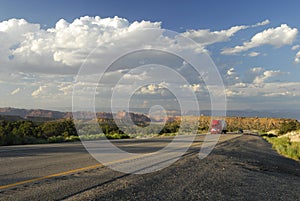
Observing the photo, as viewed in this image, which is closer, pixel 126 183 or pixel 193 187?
Result: pixel 126 183

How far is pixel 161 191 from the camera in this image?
22.7ft

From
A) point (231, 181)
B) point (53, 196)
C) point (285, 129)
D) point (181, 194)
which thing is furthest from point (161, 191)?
point (285, 129)

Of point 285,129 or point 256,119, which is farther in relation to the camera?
point 256,119

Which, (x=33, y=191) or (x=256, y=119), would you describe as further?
(x=256, y=119)

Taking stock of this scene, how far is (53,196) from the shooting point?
19.8 ft

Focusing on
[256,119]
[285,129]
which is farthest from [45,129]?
[256,119]

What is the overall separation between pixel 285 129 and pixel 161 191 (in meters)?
71.9

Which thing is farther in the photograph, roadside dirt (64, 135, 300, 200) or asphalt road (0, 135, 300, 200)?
roadside dirt (64, 135, 300, 200)

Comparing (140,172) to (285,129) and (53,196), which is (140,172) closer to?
(53,196)

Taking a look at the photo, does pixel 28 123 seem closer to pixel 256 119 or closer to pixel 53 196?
pixel 53 196

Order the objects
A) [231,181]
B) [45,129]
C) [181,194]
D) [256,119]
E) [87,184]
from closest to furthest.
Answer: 1. [181,194]
2. [87,184]
3. [231,181]
4. [45,129]
5. [256,119]

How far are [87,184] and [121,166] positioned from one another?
294cm

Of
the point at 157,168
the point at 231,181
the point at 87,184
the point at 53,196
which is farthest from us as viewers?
the point at 157,168

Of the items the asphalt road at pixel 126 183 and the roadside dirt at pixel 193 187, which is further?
the roadside dirt at pixel 193 187
